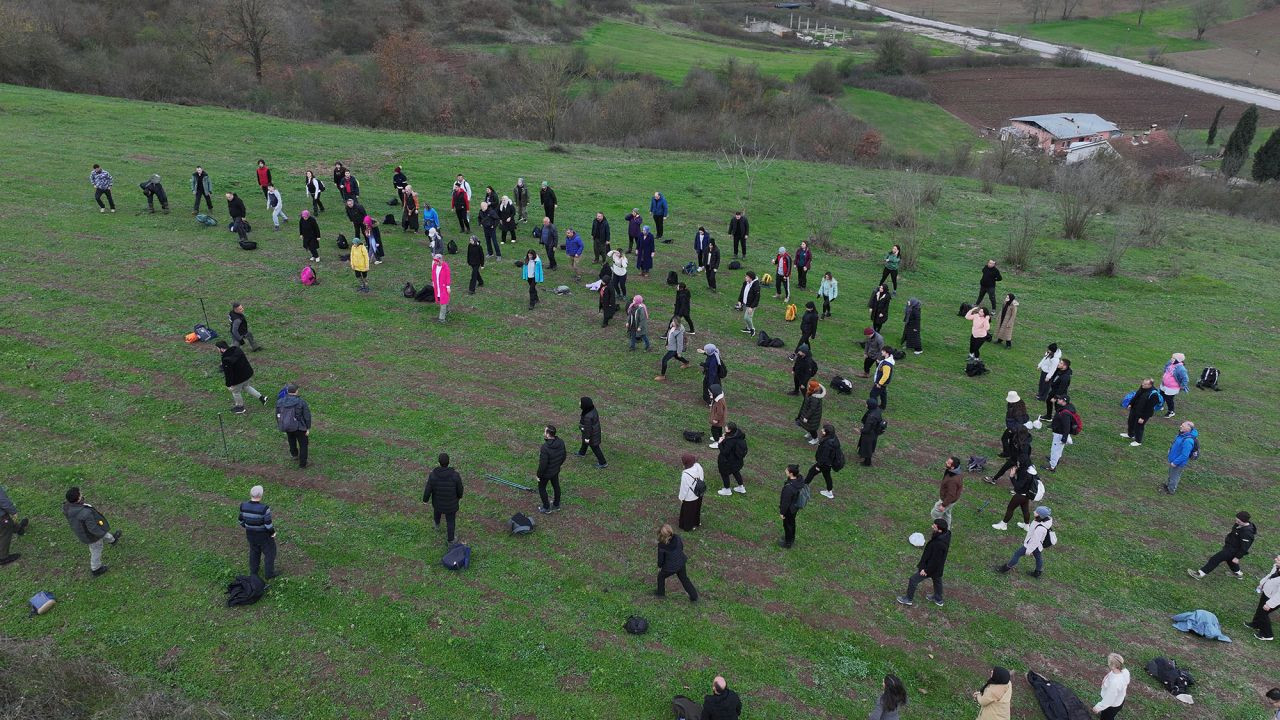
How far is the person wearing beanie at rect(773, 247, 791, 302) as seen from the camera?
26.4 m

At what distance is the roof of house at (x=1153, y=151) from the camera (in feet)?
233

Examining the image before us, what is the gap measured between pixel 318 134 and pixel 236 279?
23.9 metres

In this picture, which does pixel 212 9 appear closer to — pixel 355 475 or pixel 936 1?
pixel 355 475

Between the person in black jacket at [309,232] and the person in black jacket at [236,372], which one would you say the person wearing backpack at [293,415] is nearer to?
the person in black jacket at [236,372]

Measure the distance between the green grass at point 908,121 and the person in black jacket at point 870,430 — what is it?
64.4 metres

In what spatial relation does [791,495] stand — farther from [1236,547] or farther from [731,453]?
[1236,547]

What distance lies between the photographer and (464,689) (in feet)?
35.6

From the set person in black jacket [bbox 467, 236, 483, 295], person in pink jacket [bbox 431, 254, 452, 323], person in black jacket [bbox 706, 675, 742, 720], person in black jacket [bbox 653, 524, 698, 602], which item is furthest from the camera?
person in black jacket [bbox 467, 236, 483, 295]

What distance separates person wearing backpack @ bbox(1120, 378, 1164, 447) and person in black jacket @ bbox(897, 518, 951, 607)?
34.7 ft

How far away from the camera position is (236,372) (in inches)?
648

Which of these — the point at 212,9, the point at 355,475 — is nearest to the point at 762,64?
the point at 212,9

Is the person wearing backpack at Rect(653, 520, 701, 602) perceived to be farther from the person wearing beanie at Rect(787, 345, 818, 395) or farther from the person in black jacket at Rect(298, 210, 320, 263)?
the person in black jacket at Rect(298, 210, 320, 263)

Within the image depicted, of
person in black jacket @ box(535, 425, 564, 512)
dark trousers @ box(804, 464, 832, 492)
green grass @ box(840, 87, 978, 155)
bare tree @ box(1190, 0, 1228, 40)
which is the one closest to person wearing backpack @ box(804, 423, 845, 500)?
dark trousers @ box(804, 464, 832, 492)

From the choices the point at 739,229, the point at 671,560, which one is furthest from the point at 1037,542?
the point at 739,229
